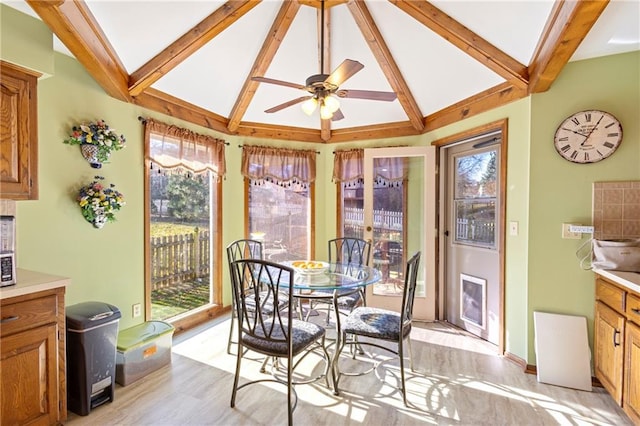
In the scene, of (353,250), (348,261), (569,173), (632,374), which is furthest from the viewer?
(353,250)

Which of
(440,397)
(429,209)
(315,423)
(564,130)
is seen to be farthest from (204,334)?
(564,130)

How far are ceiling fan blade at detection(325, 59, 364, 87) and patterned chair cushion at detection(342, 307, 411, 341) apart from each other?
1.78 metres

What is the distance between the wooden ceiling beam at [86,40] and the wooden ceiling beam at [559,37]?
305 centimetres

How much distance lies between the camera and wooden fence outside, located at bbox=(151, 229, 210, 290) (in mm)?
3264

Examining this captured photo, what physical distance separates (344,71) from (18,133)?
80.3 inches

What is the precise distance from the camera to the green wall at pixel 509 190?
7.54 ft

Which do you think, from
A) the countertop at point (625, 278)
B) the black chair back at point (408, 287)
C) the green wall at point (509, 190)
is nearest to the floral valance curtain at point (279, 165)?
the green wall at point (509, 190)

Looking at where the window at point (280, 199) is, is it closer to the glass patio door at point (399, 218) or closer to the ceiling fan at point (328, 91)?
the glass patio door at point (399, 218)

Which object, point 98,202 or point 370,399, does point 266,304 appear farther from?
point 98,202

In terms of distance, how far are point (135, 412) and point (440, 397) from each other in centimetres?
210

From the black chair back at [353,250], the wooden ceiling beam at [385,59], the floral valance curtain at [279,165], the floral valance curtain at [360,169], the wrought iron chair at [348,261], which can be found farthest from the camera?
the floral valance curtain at [279,165]

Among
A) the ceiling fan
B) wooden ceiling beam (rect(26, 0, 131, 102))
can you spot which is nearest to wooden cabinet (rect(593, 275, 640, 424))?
the ceiling fan

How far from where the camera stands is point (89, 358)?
205 cm

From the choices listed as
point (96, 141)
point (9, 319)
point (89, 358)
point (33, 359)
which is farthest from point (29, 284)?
point (96, 141)
